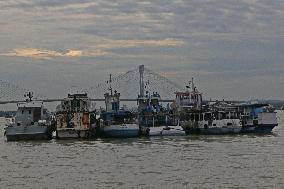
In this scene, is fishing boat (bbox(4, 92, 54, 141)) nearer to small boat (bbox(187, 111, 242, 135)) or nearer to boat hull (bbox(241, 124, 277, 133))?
small boat (bbox(187, 111, 242, 135))

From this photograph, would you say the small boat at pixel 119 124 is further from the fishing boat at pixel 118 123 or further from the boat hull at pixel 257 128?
the boat hull at pixel 257 128

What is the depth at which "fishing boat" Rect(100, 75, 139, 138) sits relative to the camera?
57.4 meters

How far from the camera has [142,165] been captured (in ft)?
112

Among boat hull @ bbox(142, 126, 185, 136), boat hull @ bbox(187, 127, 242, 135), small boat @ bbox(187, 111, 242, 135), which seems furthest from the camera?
small boat @ bbox(187, 111, 242, 135)

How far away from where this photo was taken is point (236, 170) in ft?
103

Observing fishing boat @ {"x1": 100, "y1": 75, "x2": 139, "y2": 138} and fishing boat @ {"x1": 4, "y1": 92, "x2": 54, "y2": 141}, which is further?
fishing boat @ {"x1": 100, "y1": 75, "x2": 139, "y2": 138}

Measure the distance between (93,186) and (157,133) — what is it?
33.3 metres

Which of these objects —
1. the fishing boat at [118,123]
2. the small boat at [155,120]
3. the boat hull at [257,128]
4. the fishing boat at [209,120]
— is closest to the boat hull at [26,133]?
the fishing boat at [118,123]

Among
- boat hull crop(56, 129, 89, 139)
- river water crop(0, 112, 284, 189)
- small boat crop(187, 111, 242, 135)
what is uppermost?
small boat crop(187, 111, 242, 135)

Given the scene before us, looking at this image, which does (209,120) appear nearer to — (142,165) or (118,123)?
(118,123)

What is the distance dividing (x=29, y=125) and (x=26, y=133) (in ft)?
2.97

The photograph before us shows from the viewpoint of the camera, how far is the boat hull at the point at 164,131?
59406mm

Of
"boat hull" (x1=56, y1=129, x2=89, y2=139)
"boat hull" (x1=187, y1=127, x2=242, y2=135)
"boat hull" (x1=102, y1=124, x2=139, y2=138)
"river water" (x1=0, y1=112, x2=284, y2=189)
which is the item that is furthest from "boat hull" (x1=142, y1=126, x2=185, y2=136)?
"river water" (x1=0, y1=112, x2=284, y2=189)

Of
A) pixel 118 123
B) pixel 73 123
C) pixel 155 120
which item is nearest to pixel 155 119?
pixel 155 120
